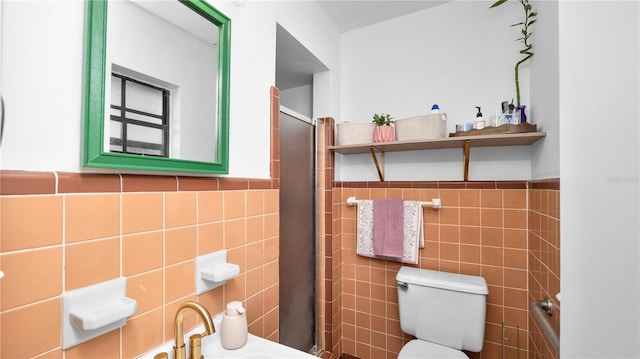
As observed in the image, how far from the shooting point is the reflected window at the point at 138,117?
665mm

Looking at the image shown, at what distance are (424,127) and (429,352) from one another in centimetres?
118

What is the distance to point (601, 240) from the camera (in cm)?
31

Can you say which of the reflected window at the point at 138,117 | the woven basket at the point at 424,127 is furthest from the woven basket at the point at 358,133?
the reflected window at the point at 138,117

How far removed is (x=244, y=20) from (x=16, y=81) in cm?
78

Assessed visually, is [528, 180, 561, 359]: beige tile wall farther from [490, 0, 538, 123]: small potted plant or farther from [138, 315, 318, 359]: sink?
[138, 315, 318, 359]: sink

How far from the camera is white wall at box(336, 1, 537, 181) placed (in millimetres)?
1528

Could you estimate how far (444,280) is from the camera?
1.46 metres

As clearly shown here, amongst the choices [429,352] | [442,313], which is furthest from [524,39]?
[429,352]

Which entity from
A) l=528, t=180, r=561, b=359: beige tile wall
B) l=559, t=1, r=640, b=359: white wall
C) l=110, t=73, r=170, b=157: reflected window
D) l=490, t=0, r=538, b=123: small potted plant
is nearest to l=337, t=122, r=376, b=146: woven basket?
l=490, t=0, r=538, b=123: small potted plant

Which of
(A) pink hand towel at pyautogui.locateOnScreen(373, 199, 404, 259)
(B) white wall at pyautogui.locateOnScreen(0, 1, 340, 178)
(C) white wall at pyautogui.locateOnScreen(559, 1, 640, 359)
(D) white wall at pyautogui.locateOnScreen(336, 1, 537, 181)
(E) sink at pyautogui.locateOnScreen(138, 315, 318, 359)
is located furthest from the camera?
(A) pink hand towel at pyautogui.locateOnScreen(373, 199, 404, 259)

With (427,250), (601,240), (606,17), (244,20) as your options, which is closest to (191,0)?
(244,20)

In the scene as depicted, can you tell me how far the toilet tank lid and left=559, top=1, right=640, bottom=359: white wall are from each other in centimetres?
113

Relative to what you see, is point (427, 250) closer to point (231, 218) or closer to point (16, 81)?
point (231, 218)

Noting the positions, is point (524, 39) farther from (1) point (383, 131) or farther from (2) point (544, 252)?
(2) point (544, 252)
